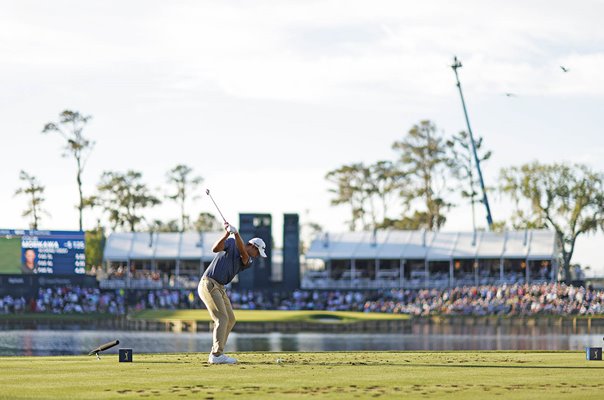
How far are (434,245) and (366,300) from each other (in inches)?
457

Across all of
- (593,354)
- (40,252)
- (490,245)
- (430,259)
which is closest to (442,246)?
(430,259)

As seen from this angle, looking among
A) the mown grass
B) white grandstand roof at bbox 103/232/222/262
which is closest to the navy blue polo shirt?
the mown grass

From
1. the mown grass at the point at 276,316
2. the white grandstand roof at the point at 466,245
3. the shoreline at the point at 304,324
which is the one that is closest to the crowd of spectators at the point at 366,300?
the shoreline at the point at 304,324

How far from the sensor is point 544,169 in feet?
316

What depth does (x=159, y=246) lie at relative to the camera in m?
93.5

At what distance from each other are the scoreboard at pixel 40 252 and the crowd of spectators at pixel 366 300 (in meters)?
2.28

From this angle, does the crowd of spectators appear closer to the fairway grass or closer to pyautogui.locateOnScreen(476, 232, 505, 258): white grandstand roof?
pyautogui.locateOnScreen(476, 232, 505, 258): white grandstand roof

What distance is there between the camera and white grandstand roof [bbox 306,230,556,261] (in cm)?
8694

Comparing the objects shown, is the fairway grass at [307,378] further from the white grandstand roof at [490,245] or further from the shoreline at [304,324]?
the white grandstand roof at [490,245]

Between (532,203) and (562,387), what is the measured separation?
81035mm

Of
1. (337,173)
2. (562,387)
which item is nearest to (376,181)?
(337,173)

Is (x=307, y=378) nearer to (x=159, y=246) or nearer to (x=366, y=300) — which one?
(x=366, y=300)

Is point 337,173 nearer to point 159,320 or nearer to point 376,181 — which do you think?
point 376,181

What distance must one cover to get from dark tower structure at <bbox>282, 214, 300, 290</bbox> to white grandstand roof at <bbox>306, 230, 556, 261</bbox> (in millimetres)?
4971
